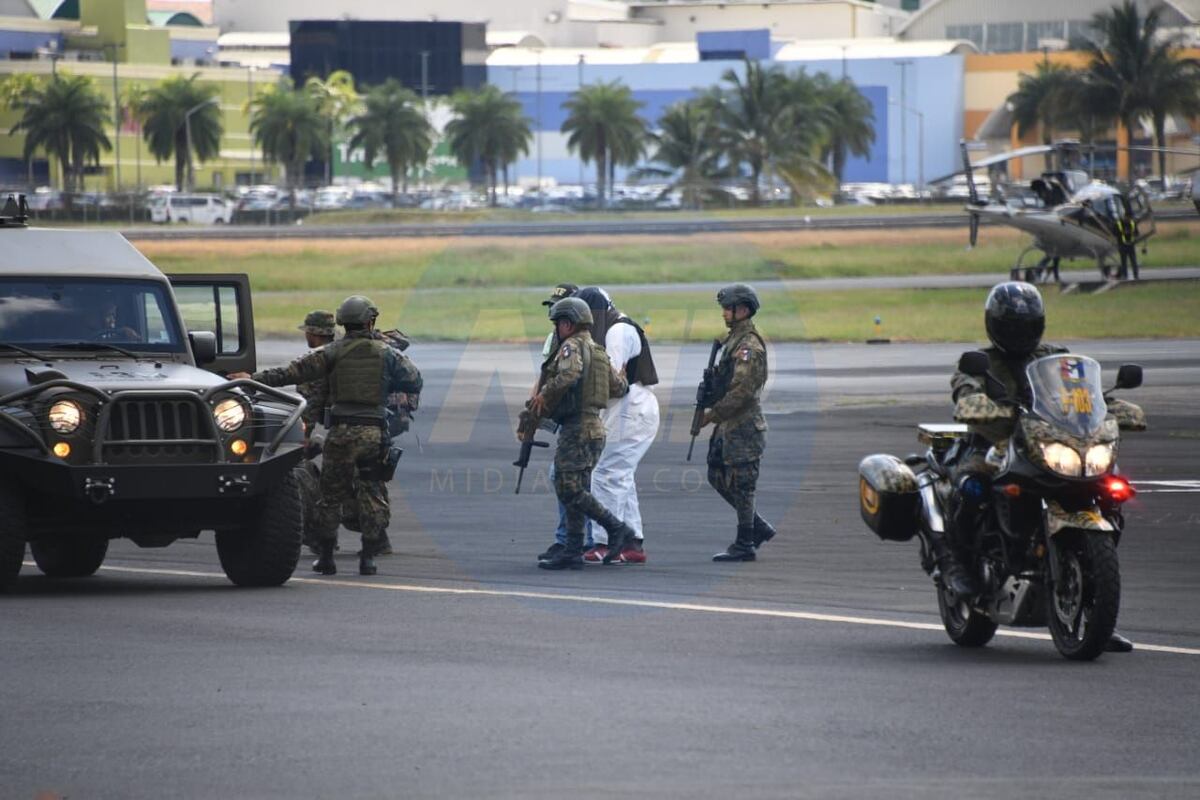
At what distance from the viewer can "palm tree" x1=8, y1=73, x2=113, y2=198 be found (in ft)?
364

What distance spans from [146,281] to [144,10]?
123 metres

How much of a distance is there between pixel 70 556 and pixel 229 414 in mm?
2005

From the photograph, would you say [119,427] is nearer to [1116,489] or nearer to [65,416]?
[65,416]

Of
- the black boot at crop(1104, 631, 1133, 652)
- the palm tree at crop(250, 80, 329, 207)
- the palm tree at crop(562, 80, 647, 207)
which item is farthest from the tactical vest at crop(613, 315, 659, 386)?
the palm tree at crop(562, 80, 647, 207)

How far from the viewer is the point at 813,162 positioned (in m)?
110

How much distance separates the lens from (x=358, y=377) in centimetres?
1331

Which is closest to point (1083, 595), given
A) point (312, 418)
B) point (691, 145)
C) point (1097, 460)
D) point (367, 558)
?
point (1097, 460)

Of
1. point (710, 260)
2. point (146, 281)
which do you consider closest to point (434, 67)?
point (710, 260)

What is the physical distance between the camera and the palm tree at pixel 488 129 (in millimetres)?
121750

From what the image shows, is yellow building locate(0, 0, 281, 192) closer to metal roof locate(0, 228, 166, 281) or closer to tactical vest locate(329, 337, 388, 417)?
metal roof locate(0, 228, 166, 281)

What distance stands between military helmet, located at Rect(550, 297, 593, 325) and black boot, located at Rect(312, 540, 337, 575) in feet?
6.95

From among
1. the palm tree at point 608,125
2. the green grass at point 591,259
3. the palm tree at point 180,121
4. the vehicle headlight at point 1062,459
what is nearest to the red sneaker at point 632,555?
the vehicle headlight at point 1062,459

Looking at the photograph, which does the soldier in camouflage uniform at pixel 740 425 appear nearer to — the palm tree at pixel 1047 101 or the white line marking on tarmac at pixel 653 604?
the white line marking on tarmac at pixel 653 604

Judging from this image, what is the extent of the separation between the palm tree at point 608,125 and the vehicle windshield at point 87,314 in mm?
107325
